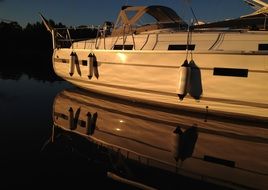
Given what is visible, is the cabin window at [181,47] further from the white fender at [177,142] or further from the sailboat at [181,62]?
the white fender at [177,142]

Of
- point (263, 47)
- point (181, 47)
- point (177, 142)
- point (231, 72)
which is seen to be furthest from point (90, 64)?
point (177, 142)

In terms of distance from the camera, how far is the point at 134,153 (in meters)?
7.80

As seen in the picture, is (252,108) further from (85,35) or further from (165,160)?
(85,35)

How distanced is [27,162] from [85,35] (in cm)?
4701

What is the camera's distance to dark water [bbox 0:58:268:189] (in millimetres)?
6449

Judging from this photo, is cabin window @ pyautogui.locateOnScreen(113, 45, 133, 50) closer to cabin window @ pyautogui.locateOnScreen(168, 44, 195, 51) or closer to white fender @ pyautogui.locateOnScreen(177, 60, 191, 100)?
cabin window @ pyautogui.locateOnScreen(168, 44, 195, 51)

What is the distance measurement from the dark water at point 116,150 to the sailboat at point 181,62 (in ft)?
2.47

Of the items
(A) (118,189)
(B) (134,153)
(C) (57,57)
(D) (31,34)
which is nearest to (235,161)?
(B) (134,153)

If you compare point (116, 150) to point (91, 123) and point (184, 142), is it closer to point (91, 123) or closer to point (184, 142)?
point (184, 142)

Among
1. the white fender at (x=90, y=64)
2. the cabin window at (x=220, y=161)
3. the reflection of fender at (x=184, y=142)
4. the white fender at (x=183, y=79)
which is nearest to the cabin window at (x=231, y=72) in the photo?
the white fender at (x=183, y=79)

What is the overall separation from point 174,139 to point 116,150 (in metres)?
1.71

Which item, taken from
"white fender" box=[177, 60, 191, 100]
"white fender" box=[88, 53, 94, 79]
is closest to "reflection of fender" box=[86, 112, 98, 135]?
"white fender" box=[177, 60, 191, 100]

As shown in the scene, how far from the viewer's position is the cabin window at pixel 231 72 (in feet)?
34.5

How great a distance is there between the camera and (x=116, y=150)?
8039 millimetres
